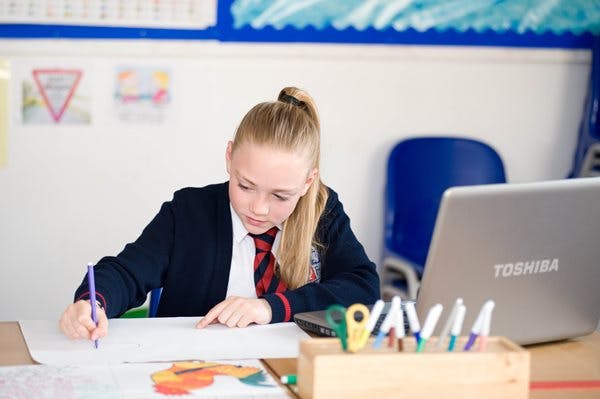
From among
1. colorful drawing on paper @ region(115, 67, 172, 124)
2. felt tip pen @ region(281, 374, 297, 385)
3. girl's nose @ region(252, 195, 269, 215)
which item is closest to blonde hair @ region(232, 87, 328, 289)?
girl's nose @ region(252, 195, 269, 215)

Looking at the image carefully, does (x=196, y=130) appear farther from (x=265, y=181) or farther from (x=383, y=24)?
(x=265, y=181)

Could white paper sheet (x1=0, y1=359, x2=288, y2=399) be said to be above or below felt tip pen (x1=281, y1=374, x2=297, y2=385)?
below

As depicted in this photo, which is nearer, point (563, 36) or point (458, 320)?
point (458, 320)

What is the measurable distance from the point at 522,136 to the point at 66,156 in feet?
5.10

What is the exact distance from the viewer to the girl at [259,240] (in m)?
1.92

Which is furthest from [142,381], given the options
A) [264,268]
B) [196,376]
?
[264,268]

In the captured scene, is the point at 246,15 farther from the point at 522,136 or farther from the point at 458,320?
the point at 458,320

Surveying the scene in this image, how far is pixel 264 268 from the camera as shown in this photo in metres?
2.07

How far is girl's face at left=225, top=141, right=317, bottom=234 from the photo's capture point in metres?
1.91

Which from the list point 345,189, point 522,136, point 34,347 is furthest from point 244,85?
point 34,347

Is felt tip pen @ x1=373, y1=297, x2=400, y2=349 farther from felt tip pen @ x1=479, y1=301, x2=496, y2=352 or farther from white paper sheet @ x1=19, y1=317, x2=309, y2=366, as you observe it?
white paper sheet @ x1=19, y1=317, x2=309, y2=366

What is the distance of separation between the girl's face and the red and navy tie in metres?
0.11

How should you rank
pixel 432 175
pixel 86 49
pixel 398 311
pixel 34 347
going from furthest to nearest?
pixel 432 175 → pixel 86 49 → pixel 34 347 → pixel 398 311

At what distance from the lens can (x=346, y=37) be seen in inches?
132
